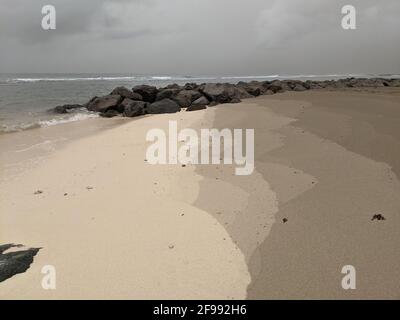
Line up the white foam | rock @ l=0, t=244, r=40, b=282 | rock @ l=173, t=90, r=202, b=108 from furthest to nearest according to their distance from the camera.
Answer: rock @ l=173, t=90, r=202, b=108 → the white foam → rock @ l=0, t=244, r=40, b=282

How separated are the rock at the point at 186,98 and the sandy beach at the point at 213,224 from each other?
14867mm

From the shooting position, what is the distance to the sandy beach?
3.43 meters

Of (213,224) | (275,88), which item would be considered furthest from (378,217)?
(275,88)

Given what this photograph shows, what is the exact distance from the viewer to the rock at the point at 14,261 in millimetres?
3760

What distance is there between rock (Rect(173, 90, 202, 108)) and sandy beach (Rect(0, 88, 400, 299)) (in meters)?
14.9

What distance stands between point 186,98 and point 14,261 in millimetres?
20006

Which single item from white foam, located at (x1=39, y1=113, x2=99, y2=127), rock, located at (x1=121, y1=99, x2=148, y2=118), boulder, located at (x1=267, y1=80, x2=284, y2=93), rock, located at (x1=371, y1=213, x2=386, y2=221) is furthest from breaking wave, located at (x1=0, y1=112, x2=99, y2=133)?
boulder, located at (x1=267, y1=80, x2=284, y2=93)

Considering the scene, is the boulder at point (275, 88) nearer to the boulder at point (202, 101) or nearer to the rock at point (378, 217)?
the boulder at point (202, 101)

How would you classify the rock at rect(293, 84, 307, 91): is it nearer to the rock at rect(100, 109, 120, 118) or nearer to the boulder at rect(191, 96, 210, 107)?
the boulder at rect(191, 96, 210, 107)

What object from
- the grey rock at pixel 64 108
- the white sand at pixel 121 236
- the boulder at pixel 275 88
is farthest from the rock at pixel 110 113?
the boulder at pixel 275 88

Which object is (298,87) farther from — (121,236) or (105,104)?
(121,236)

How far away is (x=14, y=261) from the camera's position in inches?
154
